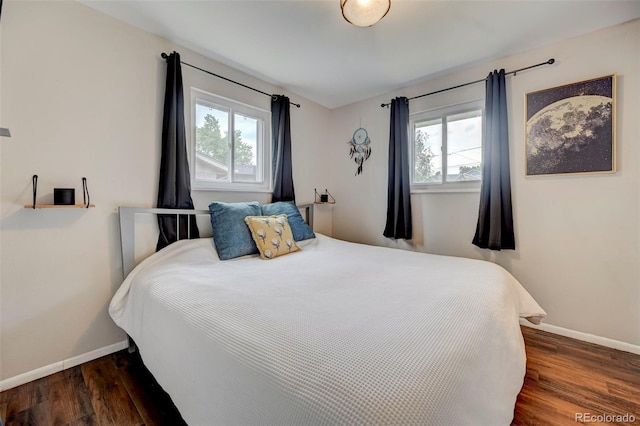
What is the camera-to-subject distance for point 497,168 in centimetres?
230

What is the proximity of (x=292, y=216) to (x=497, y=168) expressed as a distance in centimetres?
192

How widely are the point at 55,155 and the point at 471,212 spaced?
329 cm

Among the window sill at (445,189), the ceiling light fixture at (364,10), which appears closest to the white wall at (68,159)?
the ceiling light fixture at (364,10)

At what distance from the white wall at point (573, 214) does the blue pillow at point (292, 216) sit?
134 cm

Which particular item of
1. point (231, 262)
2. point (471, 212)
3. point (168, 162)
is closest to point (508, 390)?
point (231, 262)

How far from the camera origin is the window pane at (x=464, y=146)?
2547 millimetres

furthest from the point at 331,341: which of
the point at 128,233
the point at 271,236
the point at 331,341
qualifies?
the point at 128,233

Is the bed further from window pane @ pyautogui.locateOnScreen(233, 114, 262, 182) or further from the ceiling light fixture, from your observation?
the ceiling light fixture

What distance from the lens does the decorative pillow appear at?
2.04 m

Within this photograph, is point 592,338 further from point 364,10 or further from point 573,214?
point 364,10

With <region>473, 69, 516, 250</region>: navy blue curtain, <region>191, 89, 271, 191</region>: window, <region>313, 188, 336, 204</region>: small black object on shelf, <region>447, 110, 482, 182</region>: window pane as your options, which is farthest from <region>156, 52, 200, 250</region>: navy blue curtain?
<region>473, 69, 516, 250</region>: navy blue curtain

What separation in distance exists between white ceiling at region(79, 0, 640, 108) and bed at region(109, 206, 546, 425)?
68.1 inches

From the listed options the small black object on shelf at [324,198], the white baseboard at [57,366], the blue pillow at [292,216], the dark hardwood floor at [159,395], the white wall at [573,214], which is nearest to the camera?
the dark hardwood floor at [159,395]

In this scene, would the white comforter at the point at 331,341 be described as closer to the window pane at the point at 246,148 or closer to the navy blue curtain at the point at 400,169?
the navy blue curtain at the point at 400,169
